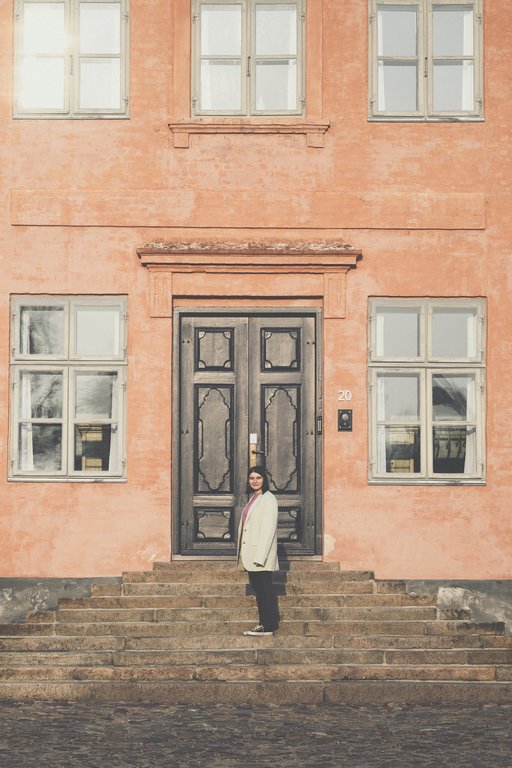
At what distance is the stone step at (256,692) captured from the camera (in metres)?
11.5

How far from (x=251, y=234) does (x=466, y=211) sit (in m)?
2.23

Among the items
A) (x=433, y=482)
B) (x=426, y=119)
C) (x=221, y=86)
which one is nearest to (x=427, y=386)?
(x=433, y=482)

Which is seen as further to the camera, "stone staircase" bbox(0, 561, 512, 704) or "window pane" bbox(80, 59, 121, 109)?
"window pane" bbox(80, 59, 121, 109)

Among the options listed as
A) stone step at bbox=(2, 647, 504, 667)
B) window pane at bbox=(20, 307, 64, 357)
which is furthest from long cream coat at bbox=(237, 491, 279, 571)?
window pane at bbox=(20, 307, 64, 357)

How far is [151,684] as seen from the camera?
11.6 meters

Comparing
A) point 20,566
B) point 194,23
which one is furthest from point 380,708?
point 194,23

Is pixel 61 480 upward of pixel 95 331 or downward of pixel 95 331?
downward

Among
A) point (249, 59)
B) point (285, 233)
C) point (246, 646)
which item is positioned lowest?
point (246, 646)

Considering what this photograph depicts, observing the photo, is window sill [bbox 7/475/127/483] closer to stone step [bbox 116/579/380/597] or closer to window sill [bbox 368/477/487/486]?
stone step [bbox 116/579/380/597]

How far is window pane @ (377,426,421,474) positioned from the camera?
14.4 m

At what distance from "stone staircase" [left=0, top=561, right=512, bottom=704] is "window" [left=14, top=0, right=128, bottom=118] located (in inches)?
192

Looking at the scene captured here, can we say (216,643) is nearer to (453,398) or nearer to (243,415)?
(243,415)

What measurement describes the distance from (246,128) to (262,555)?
4549 mm

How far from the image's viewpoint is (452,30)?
14.7m
